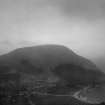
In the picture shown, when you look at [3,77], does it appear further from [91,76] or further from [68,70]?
[91,76]

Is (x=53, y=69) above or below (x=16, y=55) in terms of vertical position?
below

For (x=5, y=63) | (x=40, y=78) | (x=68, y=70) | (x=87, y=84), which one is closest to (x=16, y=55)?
(x=5, y=63)

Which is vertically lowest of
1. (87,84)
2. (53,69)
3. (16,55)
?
(87,84)

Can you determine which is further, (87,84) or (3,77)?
(87,84)

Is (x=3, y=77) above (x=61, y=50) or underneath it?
underneath

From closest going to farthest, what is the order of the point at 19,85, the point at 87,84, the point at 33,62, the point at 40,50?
the point at 19,85 → the point at 87,84 → the point at 33,62 → the point at 40,50

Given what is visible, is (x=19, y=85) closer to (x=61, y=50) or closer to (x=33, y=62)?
(x=33, y=62)

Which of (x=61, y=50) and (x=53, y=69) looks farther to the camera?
(x=61, y=50)

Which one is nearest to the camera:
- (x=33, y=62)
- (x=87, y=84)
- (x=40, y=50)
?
(x=87, y=84)

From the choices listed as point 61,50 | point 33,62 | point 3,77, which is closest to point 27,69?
point 33,62
